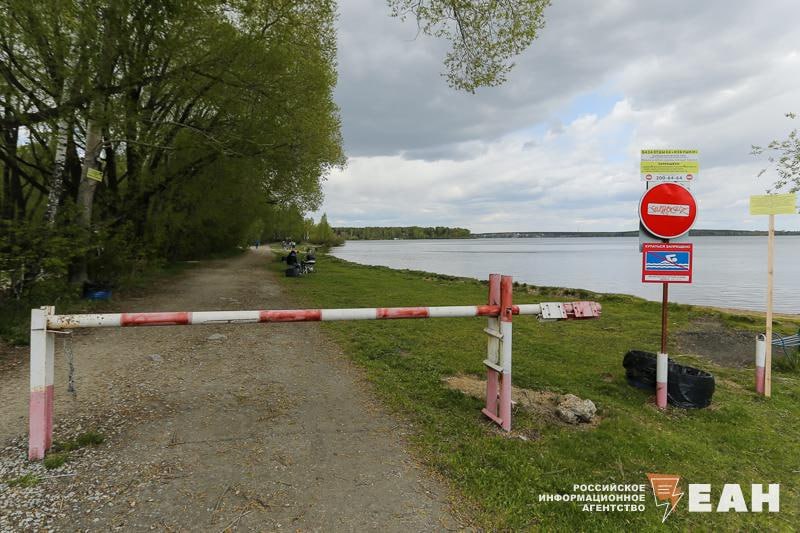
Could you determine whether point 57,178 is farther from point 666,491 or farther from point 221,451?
point 666,491

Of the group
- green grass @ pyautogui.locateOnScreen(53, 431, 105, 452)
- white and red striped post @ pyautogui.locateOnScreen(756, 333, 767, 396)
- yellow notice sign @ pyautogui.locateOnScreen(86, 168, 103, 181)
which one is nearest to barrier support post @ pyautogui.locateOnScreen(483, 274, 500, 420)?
green grass @ pyautogui.locateOnScreen(53, 431, 105, 452)

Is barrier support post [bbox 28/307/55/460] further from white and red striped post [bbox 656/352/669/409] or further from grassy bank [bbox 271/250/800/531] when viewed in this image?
white and red striped post [bbox 656/352/669/409]

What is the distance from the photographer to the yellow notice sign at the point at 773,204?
5477mm

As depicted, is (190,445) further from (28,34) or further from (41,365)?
(28,34)

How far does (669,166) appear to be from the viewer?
5.00 metres

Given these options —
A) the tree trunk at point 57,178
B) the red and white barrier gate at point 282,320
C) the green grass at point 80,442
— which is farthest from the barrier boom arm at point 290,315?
the tree trunk at point 57,178

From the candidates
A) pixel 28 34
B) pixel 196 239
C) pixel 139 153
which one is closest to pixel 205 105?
pixel 139 153

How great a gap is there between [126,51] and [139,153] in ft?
15.8

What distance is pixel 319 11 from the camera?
11906 millimetres

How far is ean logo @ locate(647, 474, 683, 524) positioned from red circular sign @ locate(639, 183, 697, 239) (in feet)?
9.27

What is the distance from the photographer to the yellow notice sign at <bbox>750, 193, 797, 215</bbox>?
216 inches

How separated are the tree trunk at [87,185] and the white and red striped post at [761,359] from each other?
12.1 m

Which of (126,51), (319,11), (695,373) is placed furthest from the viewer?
(319,11)

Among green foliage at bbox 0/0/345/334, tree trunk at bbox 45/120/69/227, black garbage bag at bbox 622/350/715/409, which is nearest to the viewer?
black garbage bag at bbox 622/350/715/409
